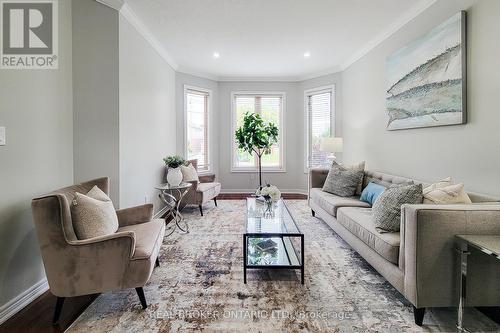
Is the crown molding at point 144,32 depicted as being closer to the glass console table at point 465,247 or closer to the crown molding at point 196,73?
the crown molding at point 196,73

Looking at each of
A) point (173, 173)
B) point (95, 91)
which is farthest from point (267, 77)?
point (95, 91)

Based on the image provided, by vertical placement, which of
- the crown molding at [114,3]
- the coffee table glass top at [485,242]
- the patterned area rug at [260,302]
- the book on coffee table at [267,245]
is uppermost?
the crown molding at [114,3]

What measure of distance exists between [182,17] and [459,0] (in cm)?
300

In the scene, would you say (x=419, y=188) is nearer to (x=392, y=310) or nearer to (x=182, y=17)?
(x=392, y=310)

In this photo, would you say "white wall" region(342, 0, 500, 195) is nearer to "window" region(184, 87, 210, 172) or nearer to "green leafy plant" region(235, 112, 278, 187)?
"green leafy plant" region(235, 112, 278, 187)

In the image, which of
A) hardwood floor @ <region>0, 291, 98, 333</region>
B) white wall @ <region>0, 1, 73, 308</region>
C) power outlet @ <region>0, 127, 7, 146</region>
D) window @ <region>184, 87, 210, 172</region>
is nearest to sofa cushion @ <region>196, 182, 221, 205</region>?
window @ <region>184, 87, 210, 172</region>

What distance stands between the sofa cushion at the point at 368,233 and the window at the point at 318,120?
3073mm

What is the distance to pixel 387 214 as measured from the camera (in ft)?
7.45

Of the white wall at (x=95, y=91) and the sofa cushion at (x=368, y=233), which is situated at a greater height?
the white wall at (x=95, y=91)

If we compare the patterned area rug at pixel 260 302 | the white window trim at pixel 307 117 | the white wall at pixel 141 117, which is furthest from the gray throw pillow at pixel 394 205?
the white window trim at pixel 307 117

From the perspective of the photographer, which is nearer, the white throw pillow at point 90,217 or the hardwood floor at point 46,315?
the hardwood floor at point 46,315

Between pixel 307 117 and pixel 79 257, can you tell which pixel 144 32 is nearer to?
pixel 79 257

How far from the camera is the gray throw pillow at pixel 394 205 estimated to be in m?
2.21

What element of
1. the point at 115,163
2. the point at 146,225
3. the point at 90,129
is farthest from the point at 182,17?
the point at 146,225
